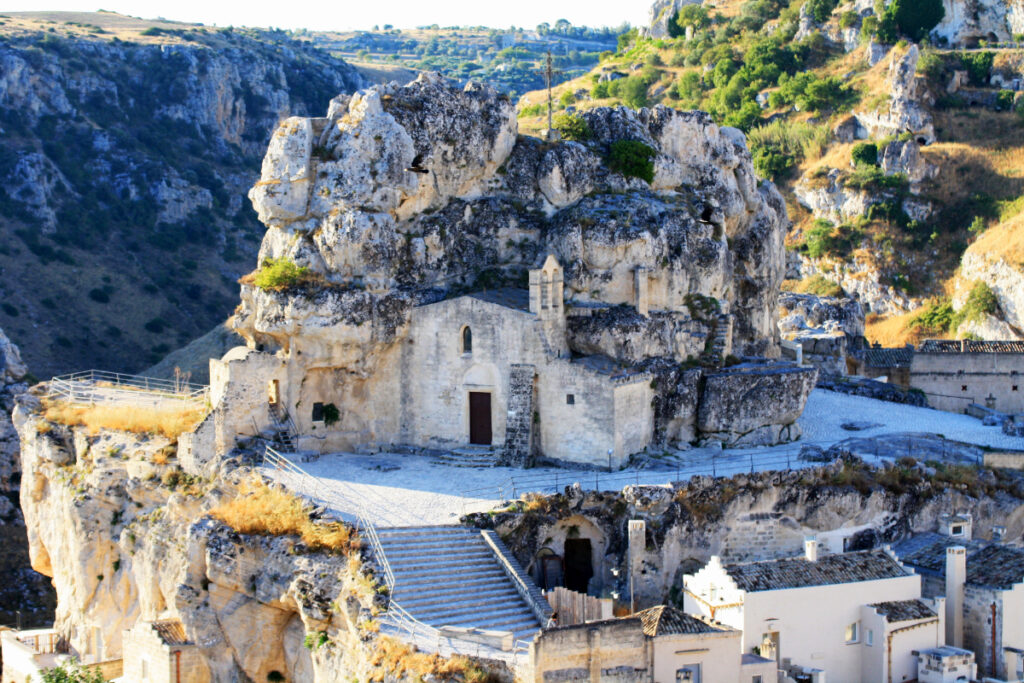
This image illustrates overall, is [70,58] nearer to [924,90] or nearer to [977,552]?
[924,90]

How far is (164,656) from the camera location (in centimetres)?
3153

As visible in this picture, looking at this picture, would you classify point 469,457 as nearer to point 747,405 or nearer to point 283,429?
point 283,429

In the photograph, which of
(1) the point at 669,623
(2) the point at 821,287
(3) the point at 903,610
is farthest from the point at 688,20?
(1) the point at 669,623

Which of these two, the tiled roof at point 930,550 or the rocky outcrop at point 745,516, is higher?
the rocky outcrop at point 745,516

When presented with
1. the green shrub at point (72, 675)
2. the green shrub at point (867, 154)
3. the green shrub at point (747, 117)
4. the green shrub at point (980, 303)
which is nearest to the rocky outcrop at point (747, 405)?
the green shrub at point (72, 675)

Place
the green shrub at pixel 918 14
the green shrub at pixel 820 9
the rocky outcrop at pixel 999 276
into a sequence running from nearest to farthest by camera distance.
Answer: the rocky outcrop at pixel 999 276 < the green shrub at pixel 918 14 < the green shrub at pixel 820 9

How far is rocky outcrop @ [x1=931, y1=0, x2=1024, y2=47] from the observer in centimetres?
9081

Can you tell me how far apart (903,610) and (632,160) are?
704 inches

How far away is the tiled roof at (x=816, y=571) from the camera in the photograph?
30.0 metres

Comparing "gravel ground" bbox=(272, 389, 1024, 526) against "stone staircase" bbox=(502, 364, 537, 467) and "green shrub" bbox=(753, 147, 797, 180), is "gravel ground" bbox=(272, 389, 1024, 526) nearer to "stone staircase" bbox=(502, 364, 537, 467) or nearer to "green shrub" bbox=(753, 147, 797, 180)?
"stone staircase" bbox=(502, 364, 537, 467)

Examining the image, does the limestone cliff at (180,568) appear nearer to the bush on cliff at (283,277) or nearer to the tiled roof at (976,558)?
the bush on cliff at (283,277)

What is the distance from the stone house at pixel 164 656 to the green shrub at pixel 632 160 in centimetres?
1996

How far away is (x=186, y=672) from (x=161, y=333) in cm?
5235

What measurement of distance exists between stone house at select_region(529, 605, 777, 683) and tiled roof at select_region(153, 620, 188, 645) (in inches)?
424
